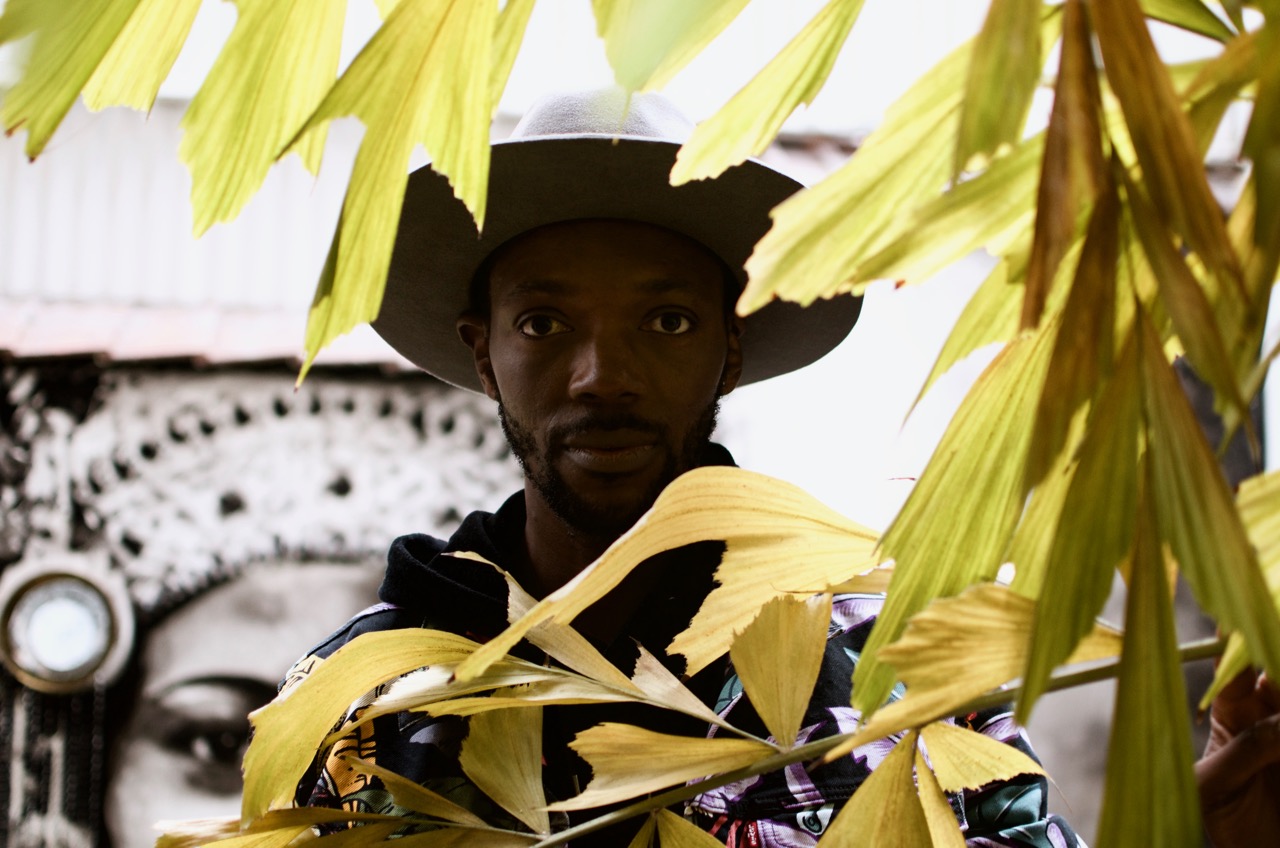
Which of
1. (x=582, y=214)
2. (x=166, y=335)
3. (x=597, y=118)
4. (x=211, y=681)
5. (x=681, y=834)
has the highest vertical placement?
(x=166, y=335)

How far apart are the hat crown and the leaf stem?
906mm

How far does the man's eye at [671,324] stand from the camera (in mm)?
1153

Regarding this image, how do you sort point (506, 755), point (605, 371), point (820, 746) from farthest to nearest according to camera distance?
1. point (605, 371)
2. point (506, 755)
3. point (820, 746)

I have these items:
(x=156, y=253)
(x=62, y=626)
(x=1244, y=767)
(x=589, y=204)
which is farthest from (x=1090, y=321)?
(x=156, y=253)

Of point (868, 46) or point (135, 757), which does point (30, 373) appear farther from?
point (868, 46)

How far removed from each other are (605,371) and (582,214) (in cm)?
19

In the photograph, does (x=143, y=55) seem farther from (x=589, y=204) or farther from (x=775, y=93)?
(x=589, y=204)

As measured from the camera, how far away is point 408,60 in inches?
9.6

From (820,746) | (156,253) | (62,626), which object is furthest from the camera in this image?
(156,253)

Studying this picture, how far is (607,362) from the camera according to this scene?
111 cm

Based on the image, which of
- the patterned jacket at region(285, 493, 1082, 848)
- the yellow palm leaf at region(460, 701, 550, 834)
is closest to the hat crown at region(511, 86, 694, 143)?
the patterned jacket at region(285, 493, 1082, 848)

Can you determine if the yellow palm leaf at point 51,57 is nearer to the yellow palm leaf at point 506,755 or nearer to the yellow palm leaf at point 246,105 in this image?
the yellow palm leaf at point 246,105

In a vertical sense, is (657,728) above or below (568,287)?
below

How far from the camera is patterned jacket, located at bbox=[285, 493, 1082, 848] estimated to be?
0.86 metres
